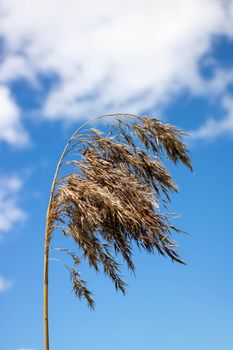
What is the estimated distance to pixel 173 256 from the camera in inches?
337

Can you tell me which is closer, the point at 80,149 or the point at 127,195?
the point at 127,195

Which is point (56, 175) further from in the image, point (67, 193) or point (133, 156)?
point (133, 156)

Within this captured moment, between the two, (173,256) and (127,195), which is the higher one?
(127,195)

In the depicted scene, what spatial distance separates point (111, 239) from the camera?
28.8ft

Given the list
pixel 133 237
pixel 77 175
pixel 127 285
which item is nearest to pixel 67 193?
pixel 77 175

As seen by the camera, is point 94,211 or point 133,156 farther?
point 133,156

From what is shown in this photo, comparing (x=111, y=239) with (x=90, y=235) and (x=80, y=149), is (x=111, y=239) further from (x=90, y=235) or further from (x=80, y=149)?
(x=80, y=149)

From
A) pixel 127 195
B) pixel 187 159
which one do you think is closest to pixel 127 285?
pixel 127 195

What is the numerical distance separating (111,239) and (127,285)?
79cm

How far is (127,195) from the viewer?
8.58 meters

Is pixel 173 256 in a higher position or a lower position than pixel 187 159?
lower

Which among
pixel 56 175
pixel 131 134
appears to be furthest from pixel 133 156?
pixel 56 175

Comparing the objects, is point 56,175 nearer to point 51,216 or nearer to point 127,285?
point 51,216

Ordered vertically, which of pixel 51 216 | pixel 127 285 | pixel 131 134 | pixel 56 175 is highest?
pixel 131 134
